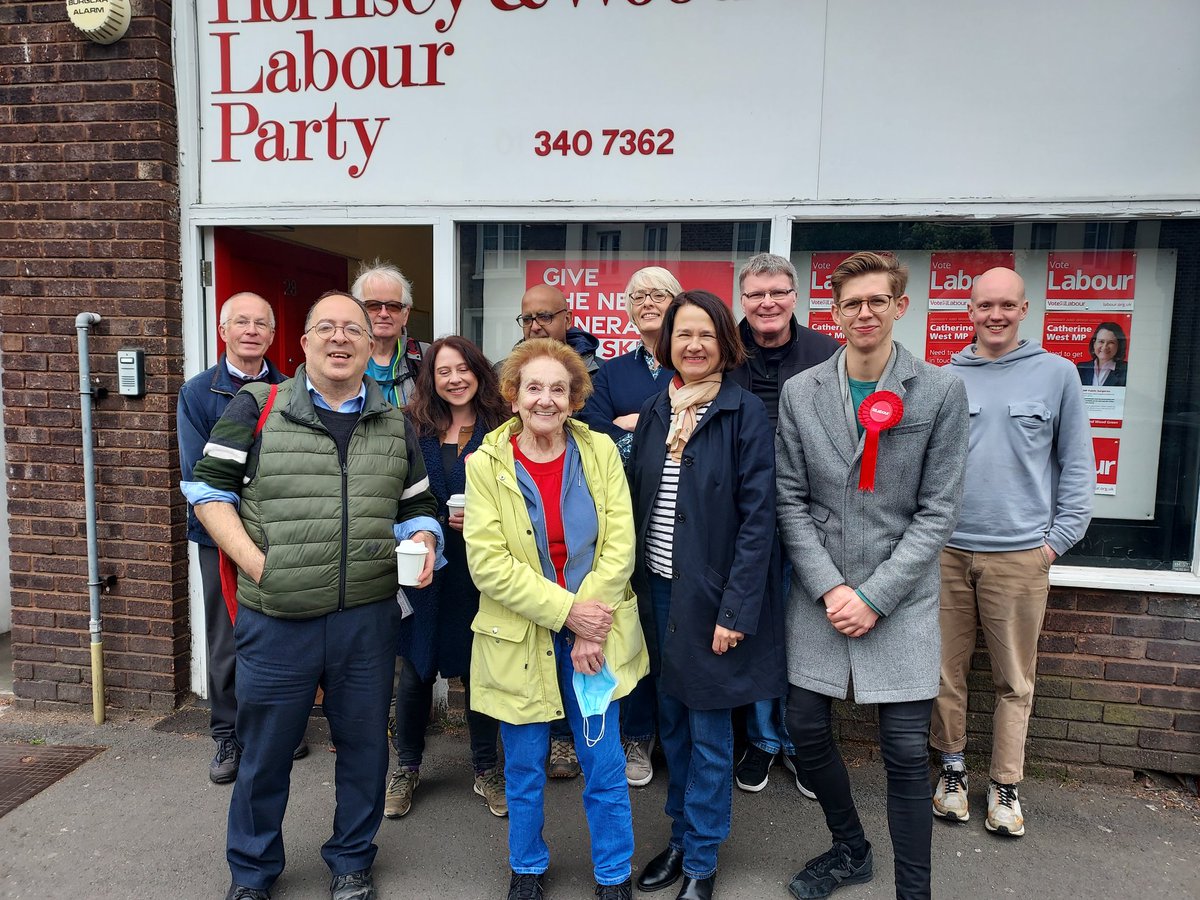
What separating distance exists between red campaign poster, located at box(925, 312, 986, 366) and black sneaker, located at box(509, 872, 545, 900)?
2825mm

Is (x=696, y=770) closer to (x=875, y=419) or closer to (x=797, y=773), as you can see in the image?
(x=797, y=773)

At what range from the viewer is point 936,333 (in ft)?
12.3

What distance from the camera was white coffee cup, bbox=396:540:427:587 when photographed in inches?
92.7

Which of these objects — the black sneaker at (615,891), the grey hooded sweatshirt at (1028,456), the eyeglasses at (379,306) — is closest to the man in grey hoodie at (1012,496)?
the grey hooded sweatshirt at (1028,456)

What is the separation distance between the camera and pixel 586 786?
255 centimetres

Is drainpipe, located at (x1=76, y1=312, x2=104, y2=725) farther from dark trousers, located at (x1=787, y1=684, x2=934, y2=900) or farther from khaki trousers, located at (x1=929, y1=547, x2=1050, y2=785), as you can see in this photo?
khaki trousers, located at (x1=929, y1=547, x2=1050, y2=785)

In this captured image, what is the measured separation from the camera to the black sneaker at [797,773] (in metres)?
3.35

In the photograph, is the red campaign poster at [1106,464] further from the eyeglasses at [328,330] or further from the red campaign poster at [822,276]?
the eyeglasses at [328,330]

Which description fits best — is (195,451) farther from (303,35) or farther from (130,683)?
(303,35)

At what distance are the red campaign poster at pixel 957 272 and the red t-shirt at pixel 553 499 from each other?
2.20 m

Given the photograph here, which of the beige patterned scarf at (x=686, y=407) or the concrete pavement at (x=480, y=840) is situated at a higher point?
the beige patterned scarf at (x=686, y=407)

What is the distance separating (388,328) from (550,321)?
0.72 m

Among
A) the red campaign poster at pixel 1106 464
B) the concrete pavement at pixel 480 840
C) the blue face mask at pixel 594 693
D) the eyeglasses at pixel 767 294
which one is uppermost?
the eyeglasses at pixel 767 294

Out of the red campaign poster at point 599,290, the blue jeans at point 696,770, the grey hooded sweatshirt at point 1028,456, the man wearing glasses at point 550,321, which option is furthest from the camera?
the red campaign poster at point 599,290
